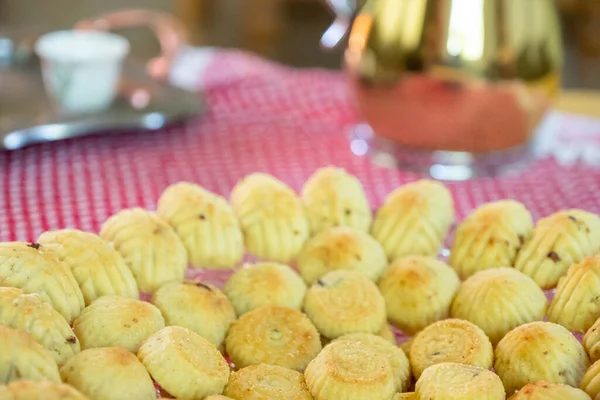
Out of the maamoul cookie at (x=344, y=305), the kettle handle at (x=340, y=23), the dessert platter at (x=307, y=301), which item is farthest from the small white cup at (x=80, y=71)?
the maamoul cookie at (x=344, y=305)

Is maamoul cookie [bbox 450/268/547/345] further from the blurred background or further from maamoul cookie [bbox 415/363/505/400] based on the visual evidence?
the blurred background

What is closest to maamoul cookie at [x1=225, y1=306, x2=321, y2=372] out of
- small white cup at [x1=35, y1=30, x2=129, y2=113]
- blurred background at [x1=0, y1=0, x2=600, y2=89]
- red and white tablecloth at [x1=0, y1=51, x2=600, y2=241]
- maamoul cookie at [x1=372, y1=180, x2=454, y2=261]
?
maamoul cookie at [x1=372, y1=180, x2=454, y2=261]

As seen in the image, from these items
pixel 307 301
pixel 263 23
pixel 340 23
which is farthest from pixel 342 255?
pixel 263 23

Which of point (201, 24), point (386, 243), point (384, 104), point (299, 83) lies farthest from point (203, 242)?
point (201, 24)

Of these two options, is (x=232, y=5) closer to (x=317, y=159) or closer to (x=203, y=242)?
(x=317, y=159)

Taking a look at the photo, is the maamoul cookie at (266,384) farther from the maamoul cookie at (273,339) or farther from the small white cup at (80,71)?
the small white cup at (80,71)

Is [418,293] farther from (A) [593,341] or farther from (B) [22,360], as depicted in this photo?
(B) [22,360]

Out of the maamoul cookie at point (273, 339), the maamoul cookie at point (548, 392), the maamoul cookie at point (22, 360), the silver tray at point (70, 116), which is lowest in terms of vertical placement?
the silver tray at point (70, 116)
